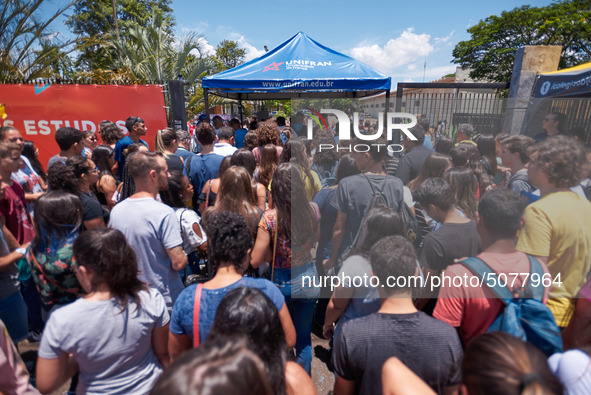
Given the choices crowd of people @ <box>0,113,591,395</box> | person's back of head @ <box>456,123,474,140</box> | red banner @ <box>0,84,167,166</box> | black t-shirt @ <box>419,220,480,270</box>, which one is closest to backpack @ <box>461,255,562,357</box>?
crowd of people @ <box>0,113,591,395</box>

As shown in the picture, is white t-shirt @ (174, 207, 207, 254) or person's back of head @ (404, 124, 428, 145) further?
person's back of head @ (404, 124, 428, 145)

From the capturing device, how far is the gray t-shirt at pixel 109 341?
1.27 m

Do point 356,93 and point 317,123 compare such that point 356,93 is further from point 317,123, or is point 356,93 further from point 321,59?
point 317,123

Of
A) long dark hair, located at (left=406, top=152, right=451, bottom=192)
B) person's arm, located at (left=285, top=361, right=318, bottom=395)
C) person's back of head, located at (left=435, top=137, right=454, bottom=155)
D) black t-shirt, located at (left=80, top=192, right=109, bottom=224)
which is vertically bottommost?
person's arm, located at (left=285, top=361, right=318, bottom=395)

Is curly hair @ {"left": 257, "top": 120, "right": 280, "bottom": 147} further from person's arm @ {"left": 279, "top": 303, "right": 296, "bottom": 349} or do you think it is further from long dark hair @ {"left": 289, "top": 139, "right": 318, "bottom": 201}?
person's arm @ {"left": 279, "top": 303, "right": 296, "bottom": 349}

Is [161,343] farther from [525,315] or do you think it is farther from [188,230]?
[525,315]

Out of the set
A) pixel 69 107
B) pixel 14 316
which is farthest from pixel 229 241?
pixel 69 107

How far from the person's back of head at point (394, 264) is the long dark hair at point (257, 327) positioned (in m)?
0.57

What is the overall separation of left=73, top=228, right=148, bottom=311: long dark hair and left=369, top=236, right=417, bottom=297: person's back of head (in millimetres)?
1203

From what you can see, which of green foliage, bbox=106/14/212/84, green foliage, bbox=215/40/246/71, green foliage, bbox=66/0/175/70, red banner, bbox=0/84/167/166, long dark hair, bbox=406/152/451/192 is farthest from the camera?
green foliage, bbox=215/40/246/71

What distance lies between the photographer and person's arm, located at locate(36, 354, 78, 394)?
50.3 inches

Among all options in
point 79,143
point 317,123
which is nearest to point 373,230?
point 317,123

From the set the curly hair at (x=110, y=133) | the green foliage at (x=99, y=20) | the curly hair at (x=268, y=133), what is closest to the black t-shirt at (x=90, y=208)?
the curly hair at (x=110, y=133)

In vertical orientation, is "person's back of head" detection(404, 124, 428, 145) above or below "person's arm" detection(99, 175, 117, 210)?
above
